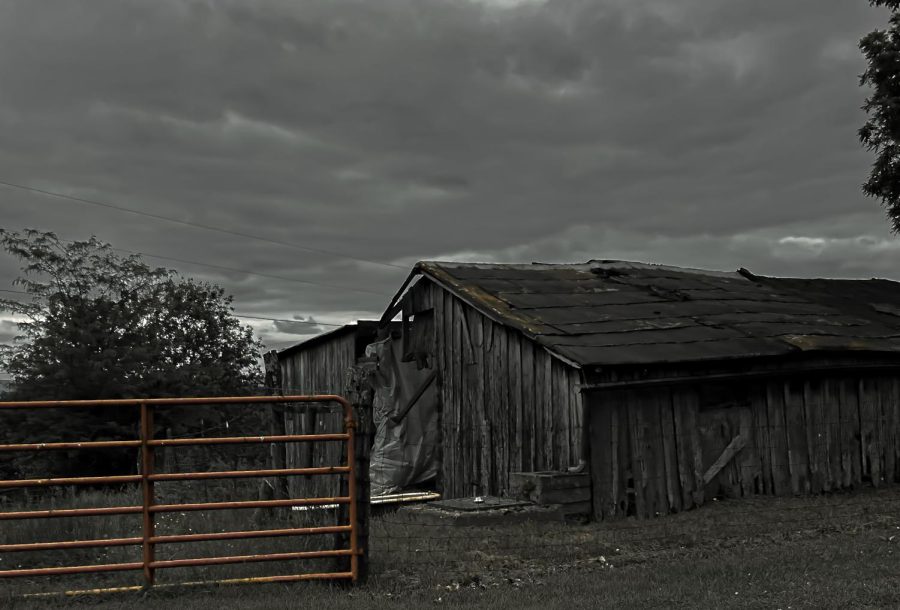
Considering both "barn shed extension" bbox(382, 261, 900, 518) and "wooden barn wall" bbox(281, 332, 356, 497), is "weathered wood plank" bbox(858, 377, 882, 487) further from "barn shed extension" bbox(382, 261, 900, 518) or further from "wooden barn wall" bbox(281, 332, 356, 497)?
"wooden barn wall" bbox(281, 332, 356, 497)

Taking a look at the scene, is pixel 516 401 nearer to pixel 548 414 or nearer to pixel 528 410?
pixel 528 410

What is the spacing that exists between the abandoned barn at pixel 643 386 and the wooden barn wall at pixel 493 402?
3 centimetres

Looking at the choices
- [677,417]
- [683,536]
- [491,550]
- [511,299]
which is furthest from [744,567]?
[511,299]

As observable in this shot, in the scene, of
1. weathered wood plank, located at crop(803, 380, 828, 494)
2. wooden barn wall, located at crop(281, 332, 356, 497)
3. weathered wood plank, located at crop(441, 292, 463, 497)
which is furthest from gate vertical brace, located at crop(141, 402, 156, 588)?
weathered wood plank, located at crop(803, 380, 828, 494)

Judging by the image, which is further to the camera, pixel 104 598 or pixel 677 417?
pixel 677 417

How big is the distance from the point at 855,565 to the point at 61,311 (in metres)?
24.2

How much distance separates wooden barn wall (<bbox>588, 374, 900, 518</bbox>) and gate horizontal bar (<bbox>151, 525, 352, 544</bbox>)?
6.99 metres

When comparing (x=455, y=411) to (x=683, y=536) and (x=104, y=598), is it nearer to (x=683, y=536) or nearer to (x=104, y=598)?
(x=683, y=536)

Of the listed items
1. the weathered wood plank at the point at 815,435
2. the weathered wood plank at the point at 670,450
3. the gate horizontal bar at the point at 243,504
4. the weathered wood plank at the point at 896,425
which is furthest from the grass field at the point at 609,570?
the weathered wood plank at the point at 896,425

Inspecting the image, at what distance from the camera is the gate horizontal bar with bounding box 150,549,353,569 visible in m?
8.80

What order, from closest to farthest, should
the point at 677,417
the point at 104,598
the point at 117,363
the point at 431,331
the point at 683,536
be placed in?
the point at 104,598, the point at 683,536, the point at 677,417, the point at 431,331, the point at 117,363

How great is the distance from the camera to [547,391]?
16.2 metres

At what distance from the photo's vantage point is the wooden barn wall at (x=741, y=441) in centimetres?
1554

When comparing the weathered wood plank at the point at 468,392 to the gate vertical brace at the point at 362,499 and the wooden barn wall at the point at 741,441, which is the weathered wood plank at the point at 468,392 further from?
the gate vertical brace at the point at 362,499
